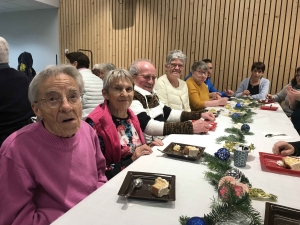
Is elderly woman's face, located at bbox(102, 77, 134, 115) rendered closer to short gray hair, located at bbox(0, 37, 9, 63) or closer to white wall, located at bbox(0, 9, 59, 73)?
short gray hair, located at bbox(0, 37, 9, 63)

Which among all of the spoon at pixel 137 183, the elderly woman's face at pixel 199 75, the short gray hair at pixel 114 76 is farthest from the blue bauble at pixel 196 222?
the elderly woman's face at pixel 199 75

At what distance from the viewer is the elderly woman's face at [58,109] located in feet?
4.02

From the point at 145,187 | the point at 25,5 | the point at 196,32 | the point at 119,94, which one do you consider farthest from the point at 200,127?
the point at 25,5

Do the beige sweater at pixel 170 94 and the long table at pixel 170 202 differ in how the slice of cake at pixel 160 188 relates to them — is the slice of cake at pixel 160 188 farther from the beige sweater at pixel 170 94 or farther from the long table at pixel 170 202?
the beige sweater at pixel 170 94

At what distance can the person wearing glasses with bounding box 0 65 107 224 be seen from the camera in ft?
3.59

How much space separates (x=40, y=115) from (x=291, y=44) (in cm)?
601

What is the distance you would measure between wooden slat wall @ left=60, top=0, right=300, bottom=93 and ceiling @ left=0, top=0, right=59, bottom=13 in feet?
1.28

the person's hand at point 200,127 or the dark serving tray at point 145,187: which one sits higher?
the person's hand at point 200,127

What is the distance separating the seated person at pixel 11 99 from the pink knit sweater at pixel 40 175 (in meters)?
1.40

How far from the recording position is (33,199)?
46.8 inches

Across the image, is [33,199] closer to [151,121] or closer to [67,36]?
[151,121]

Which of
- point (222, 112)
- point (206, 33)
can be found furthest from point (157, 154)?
point (206, 33)

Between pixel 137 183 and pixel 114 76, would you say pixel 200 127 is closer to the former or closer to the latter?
pixel 114 76

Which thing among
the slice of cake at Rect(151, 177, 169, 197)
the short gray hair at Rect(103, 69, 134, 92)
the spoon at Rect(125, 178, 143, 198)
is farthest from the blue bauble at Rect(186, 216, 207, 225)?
the short gray hair at Rect(103, 69, 134, 92)
